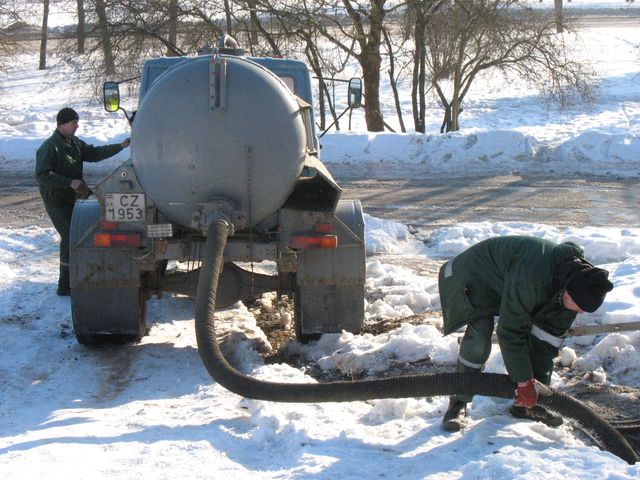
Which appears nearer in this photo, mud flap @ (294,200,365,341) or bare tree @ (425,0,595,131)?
mud flap @ (294,200,365,341)

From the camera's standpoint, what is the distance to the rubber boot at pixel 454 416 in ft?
16.4

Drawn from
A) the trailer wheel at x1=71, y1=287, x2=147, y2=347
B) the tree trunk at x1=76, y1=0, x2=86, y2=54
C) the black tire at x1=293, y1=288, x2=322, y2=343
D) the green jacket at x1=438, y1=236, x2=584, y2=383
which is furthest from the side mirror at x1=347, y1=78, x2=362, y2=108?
the tree trunk at x1=76, y1=0, x2=86, y2=54

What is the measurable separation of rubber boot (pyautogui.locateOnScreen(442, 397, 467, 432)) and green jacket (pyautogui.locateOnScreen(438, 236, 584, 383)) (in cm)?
43

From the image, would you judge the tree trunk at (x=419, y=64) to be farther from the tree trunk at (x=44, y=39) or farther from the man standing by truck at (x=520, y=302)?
the tree trunk at (x=44, y=39)

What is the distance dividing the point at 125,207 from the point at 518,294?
125 inches

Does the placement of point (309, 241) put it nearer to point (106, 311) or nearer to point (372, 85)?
point (106, 311)

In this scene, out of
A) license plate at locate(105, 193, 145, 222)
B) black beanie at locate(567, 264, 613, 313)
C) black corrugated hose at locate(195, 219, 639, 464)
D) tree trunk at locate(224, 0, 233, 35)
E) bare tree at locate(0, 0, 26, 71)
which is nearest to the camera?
black beanie at locate(567, 264, 613, 313)

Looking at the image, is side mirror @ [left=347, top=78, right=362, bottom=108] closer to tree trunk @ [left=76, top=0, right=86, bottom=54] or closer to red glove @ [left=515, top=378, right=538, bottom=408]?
red glove @ [left=515, top=378, right=538, bottom=408]

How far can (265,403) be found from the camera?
17.8ft

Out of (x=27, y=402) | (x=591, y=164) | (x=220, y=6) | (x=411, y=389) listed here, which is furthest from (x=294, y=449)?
(x=220, y=6)

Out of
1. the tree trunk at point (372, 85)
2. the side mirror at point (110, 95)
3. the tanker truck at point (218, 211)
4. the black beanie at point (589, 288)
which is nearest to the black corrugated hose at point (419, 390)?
the black beanie at point (589, 288)

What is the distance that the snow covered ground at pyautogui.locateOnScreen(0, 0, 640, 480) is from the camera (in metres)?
4.49

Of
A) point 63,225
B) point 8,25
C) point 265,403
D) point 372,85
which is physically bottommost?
point 265,403

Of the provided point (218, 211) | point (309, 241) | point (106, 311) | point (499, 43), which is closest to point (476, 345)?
point (309, 241)
